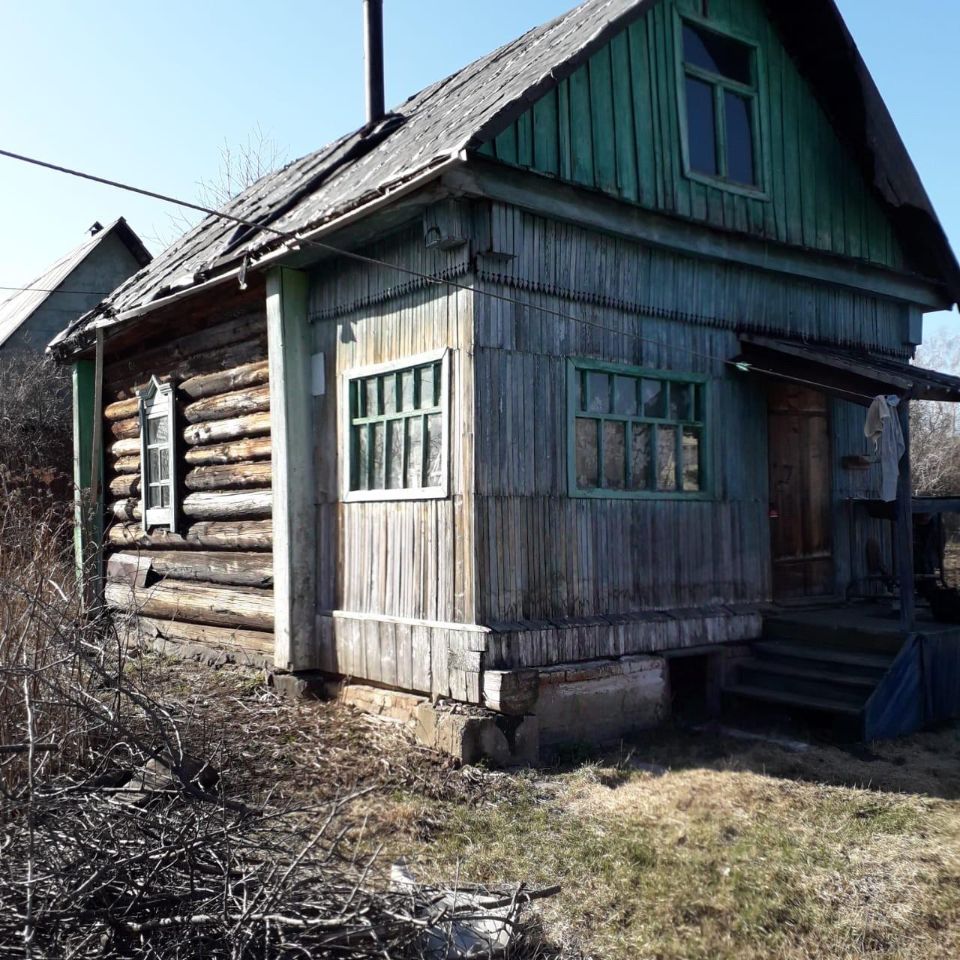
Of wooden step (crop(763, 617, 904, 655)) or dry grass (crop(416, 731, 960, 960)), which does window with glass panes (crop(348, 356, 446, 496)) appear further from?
wooden step (crop(763, 617, 904, 655))

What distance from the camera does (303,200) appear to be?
31.9ft

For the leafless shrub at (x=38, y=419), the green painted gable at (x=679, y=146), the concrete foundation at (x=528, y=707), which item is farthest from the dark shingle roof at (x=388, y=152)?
the leafless shrub at (x=38, y=419)

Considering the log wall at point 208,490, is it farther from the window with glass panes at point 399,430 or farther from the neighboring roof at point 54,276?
the neighboring roof at point 54,276

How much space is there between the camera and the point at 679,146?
29.0ft

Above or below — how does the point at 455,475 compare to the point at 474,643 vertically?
above

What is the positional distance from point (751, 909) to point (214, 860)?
2559 mm

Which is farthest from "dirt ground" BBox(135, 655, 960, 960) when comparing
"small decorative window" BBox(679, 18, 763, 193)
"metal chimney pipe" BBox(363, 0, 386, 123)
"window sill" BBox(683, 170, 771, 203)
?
"metal chimney pipe" BBox(363, 0, 386, 123)

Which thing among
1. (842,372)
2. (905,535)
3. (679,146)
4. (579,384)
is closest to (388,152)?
(679,146)

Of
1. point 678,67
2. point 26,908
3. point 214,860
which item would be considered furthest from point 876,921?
point 678,67

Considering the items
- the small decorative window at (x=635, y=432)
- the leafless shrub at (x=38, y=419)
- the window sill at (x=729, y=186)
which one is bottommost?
the small decorative window at (x=635, y=432)

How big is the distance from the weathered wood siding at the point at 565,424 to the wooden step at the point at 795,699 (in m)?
0.77

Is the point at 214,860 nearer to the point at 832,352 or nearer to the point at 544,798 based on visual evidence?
the point at 544,798

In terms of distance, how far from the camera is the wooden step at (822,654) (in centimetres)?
836

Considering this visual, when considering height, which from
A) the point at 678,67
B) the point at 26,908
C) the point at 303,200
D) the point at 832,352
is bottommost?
the point at 26,908
